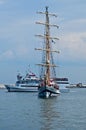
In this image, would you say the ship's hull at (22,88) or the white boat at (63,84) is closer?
the ship's hull at (22,88)

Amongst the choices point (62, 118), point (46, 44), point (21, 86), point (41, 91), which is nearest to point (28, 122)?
point (62, 118)

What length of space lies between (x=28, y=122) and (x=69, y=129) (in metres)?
6.39

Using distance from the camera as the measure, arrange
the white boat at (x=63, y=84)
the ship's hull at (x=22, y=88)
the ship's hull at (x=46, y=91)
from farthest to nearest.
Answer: the white boat at (x=63, y=84) < the ship's hull at (x=22, y=88) < the ship's hull at (x=46, y=91)

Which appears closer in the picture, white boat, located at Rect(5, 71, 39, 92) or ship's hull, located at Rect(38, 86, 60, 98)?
ship's hull, located at Rect(38, 86, 60, 98)

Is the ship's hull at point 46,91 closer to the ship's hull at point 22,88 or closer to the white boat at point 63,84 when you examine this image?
the ship's hull at point 22,88

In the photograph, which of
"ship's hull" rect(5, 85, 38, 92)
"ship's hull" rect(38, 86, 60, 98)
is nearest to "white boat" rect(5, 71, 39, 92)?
"ship's hull" rect(5, 85, 38, 92)

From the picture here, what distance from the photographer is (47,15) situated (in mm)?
110125

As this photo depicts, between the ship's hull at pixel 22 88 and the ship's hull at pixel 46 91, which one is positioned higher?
the ship's hull at pixel 22 88

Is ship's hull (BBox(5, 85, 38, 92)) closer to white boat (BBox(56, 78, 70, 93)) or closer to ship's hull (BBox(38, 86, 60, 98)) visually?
white boat (BBox(56, 78, 70, 93))

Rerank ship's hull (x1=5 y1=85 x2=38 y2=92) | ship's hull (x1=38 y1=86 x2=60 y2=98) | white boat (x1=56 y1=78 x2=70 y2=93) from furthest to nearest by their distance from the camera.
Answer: white boat (x1=56 y1=78 x2=70 y2=93) < ship's hull (x1=5 y1=85 x2=38 y2=92) < ship's hull (x1=38 y1=86 x2=60 y2=98)

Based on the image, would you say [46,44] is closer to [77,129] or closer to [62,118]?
[62,118]

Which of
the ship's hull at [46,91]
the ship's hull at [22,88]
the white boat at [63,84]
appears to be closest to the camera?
the ship's hull at [46,91]

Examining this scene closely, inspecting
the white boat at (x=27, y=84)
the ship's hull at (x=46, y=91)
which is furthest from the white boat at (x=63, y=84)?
the ship's hull at (x=46, y=91)

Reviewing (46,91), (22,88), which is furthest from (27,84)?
(46,91)
